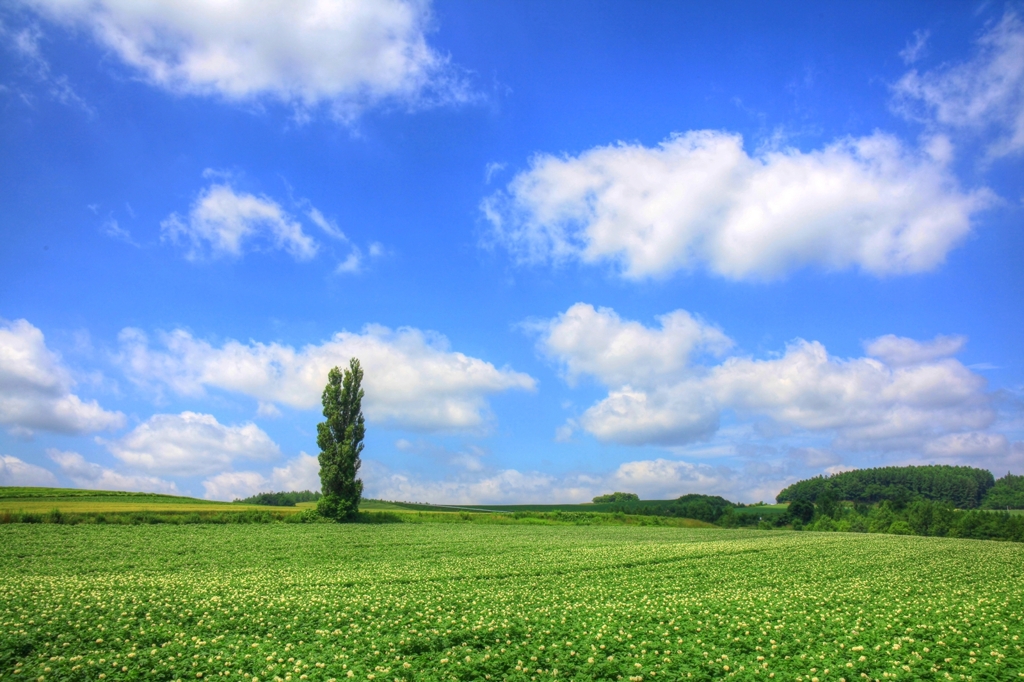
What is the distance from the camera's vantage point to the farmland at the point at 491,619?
42.0 ft

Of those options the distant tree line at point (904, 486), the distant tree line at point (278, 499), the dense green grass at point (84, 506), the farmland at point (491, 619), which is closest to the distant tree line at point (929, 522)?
the distant tree line at point (904, 486)

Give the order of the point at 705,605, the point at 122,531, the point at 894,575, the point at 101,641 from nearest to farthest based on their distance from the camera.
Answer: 1. the point at 101,641
2. the point at 705,605
3. the point at 894,575
4. the point at 122,531

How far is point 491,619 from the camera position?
16.7m

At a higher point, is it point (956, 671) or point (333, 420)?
point (333, 420)

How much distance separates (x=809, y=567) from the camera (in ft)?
107

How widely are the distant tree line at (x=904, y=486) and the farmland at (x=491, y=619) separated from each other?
123902 millimetres

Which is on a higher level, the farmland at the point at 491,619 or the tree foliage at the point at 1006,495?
the farmland at the point at 491,619

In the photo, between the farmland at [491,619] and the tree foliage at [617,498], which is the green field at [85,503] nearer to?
the farmland at [491,619]

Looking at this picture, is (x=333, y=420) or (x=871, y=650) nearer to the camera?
(x=871, y=650)

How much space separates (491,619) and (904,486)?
547ft

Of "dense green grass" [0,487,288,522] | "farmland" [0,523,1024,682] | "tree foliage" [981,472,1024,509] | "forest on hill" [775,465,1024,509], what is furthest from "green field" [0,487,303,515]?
"tree foliage" [981,472,1024,509]

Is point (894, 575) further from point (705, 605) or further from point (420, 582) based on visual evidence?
point (420, 582)

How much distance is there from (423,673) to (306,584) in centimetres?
1314

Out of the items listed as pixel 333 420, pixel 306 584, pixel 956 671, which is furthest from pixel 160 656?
pixel 333 420
